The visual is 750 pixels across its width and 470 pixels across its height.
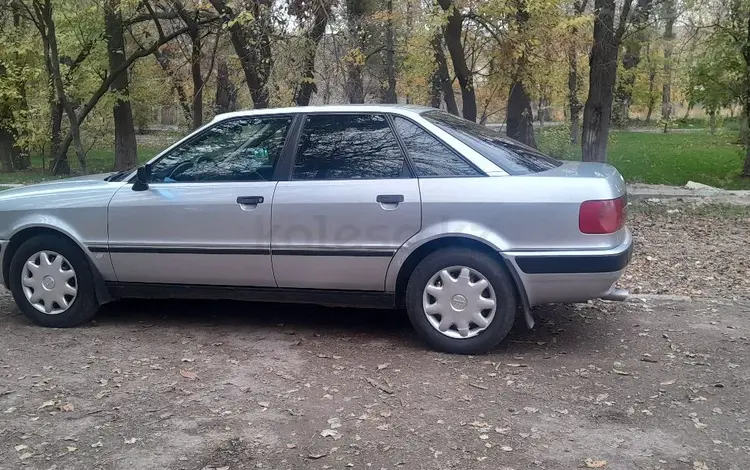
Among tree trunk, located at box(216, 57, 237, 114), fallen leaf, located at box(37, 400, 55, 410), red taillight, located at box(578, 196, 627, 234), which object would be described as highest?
tree trunk, located at box(216, 57, 237, 114)

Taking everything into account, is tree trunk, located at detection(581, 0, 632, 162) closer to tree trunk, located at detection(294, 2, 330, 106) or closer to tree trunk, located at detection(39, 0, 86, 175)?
tree trunk, located at detection(294, 2, 330, 106)

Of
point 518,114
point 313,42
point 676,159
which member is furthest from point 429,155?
point 676,159

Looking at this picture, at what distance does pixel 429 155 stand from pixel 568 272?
121 cm

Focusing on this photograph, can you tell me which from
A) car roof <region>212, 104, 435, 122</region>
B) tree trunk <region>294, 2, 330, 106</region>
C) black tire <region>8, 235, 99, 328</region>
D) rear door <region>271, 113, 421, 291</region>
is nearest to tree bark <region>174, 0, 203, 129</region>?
tree trunk <region>294, 2, 330, 106</region>

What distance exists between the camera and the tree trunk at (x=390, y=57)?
53.5 feet

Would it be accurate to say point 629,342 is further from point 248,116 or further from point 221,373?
point 248,116

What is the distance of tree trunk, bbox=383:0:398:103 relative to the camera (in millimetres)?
16294

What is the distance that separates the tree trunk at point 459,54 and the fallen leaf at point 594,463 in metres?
10.3

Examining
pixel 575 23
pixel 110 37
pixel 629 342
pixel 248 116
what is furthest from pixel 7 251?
pixel 110 37

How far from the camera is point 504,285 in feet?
15.6

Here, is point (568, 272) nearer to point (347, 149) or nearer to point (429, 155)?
point (429, 155)

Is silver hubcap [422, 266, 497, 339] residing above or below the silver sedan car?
below

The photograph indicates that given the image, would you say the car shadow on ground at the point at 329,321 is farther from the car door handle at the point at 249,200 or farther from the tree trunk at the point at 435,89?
the tree trunk at the point at 435,89

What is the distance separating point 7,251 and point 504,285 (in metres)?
3.84
